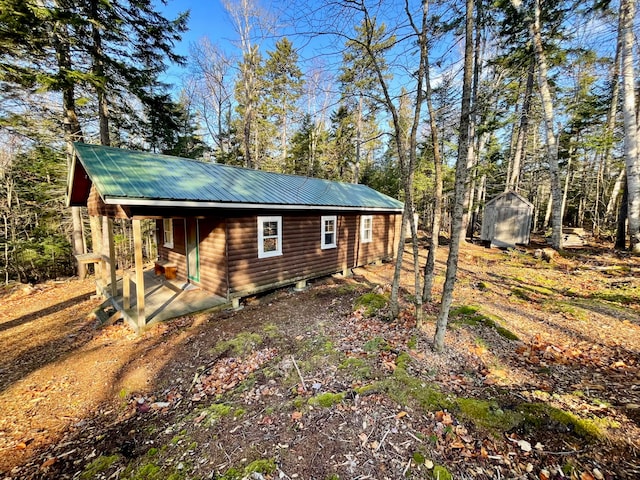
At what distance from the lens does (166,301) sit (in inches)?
285

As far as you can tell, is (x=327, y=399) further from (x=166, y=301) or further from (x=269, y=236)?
(x=166, y=301)

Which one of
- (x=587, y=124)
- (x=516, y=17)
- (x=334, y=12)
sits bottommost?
(x=334, y=12)

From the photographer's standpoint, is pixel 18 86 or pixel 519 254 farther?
pixel 519 254

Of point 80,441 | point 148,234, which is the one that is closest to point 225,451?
point 80,441

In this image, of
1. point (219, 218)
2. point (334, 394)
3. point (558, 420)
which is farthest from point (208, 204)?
point (558, 420)

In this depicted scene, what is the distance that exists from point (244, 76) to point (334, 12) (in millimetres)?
14099

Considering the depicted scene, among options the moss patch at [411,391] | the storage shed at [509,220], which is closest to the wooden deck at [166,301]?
the moss patch at [411,391]

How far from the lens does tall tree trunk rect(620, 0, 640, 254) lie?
8570 millimetres

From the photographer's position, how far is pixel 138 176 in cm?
611

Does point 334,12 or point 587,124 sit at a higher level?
point 587,124

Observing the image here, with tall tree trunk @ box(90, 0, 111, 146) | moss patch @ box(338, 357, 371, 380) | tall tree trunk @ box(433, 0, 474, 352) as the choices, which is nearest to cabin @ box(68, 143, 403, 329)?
tall tree trunk @ box(90, 0, 111, 146)

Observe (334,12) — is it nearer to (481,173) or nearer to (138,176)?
(138,176)

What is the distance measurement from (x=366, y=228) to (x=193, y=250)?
22.7 ft

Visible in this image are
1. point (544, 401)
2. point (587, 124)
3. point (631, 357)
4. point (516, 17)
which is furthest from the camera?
point (587, 124)
